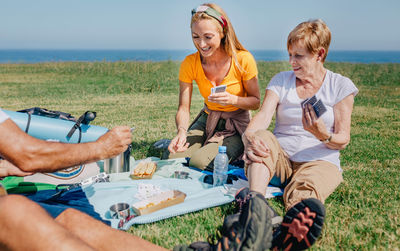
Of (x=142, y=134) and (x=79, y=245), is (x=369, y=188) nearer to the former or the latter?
(x=79, y=245)

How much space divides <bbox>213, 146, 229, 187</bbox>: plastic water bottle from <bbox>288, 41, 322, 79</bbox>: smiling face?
1094 mm

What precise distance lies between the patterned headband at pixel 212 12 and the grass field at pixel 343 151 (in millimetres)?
2027

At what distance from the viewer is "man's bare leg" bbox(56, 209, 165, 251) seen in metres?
1.86

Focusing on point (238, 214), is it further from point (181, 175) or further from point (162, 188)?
point (181, 175)

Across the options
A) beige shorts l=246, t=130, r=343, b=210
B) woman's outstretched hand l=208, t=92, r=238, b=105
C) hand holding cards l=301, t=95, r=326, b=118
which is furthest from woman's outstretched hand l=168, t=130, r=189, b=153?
hand holding cards l=301, t=95, r=326, b=118

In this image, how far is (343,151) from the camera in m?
5.00

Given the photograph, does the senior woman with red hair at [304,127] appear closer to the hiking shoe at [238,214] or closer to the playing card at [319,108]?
the playing card at [319,108]

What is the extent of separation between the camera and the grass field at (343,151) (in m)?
2.59

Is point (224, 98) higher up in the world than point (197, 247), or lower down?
higher up

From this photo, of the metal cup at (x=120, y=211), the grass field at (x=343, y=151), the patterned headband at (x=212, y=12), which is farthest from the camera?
the patterned headband at (x=212, y=12)

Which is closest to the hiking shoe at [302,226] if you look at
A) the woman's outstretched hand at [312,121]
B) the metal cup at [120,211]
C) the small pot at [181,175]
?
the woman's outstretched hand at [312,121]

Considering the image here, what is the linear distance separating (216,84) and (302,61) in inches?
48.8

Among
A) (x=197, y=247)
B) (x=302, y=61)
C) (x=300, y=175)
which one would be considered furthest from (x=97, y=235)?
(x=302, y=61)

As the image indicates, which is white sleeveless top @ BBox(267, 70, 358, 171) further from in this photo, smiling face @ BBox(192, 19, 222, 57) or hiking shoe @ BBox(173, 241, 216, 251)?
hiking shoe @ BBox(173, 241, 216, 251)
